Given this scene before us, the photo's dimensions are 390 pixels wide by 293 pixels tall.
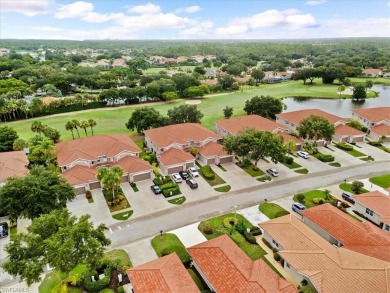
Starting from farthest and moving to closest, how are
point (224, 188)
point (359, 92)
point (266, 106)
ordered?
point (359, 92) < point (266, 106) < point (224, 188)

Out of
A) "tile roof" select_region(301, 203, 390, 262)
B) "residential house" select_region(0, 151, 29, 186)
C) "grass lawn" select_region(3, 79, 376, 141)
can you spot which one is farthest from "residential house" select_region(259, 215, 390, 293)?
"grass lawn" select_region(3, 79, 376, 141)

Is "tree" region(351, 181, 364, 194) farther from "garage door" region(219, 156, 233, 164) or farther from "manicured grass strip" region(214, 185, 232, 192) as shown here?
"garage door" region(219, 156, 233, 164)

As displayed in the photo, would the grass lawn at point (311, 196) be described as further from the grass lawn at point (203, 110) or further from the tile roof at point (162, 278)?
the grass lawn at point (203, 110)

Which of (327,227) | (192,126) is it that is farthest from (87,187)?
(327,227)

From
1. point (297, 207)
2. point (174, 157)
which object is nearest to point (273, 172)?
point (297, 207)

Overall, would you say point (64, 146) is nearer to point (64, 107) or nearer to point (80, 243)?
point (80, 243)

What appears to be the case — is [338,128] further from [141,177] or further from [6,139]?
[6,139]

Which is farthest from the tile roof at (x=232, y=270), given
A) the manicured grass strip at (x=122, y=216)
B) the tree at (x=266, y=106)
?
the tree at (x=266, y=106)
